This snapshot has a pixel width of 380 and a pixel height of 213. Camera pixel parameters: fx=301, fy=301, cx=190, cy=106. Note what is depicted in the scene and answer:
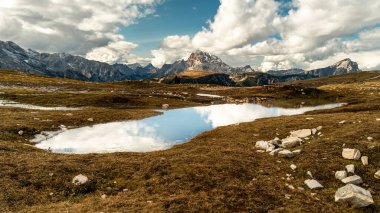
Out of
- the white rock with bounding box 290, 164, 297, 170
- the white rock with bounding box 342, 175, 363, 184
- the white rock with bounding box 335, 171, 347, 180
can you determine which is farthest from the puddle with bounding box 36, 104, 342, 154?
the white rock with bounding box 342, 175, 363, 184

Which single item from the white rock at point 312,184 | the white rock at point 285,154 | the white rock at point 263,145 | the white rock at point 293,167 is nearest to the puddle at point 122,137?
the white rock at point 263,145

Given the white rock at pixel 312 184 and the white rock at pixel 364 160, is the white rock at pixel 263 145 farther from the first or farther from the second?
the white rock at pixel 312 184

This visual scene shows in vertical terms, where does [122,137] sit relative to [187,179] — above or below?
below

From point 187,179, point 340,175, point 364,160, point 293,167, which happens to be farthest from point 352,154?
point 187,179

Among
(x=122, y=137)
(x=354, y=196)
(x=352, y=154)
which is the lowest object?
(x=122, y=137)

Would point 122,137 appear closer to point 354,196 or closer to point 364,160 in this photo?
point 364,160

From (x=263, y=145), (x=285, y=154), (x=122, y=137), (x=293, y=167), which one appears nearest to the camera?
(x=293, y=167)

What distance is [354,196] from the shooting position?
65.0 ft

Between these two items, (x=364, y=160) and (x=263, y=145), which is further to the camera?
(x=263, y=145)

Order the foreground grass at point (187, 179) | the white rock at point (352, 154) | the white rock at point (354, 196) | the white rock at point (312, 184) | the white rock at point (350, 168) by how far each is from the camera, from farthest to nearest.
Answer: the white rock at point (352, 154), the white rock at point (350, 168), the white rock at point (312, 184), the foreground grass at point (187, 179), the white rock at point (354, 196)

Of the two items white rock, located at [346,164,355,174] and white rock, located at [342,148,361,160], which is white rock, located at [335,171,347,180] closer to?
white rock, located at [346,164,355,174]

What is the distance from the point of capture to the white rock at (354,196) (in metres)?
19.6

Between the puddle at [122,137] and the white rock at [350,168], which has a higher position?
the white rock at [350,168]

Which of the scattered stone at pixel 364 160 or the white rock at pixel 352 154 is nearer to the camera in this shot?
the scattered stone at pixel 364 160
